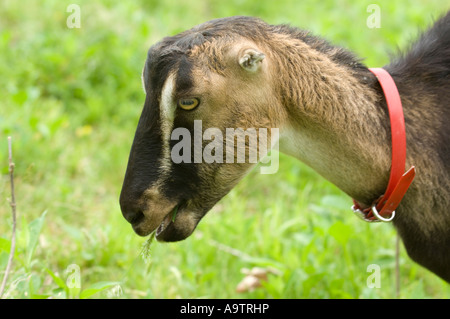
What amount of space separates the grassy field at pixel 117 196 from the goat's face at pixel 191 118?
0.57 meters

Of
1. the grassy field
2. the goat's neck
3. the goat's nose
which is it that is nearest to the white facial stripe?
the goat's nose

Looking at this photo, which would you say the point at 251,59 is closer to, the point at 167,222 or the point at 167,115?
the point at 167,115

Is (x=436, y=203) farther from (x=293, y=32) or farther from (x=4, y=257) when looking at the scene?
(x=4, y=257)

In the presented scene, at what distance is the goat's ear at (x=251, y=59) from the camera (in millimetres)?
2697

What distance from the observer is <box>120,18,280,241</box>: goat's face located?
9.04 ft

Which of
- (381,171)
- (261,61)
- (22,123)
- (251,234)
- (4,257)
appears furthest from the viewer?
(22,123)

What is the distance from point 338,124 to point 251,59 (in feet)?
1.84

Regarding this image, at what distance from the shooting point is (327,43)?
3.10 metres

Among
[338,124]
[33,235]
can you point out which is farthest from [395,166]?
[33,235]

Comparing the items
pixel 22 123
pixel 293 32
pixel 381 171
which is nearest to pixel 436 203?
pixel 381 171

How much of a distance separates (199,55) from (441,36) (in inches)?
55.5

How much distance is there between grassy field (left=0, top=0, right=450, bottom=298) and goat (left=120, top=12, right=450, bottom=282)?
61 cm

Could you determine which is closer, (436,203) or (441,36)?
(436,203)

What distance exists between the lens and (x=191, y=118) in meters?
2.79
